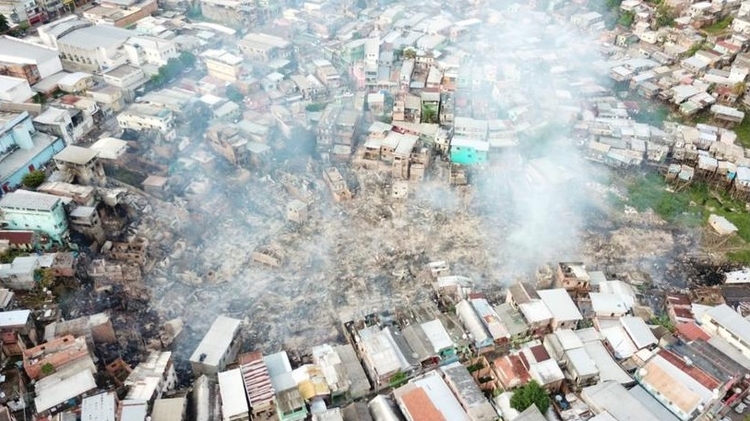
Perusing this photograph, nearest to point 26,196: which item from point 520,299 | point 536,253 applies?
point 520,299

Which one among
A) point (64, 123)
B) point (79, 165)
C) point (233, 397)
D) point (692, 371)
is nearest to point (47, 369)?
point (233, 397)

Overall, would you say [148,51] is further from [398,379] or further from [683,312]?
[683,312]

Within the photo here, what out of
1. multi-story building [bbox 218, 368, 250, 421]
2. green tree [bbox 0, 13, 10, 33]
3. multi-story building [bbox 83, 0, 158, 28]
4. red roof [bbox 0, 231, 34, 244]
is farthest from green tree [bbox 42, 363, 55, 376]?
green tree [bbox 0, 13, 10, 33]

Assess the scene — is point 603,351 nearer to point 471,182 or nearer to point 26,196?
point 471,182

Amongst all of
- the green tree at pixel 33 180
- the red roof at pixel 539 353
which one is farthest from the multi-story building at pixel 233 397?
the green tree at pixel 33 180

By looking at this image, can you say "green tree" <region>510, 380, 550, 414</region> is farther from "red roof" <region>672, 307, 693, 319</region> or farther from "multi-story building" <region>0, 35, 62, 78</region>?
"multi-story building" <region>0, 35, 62, 78</region>

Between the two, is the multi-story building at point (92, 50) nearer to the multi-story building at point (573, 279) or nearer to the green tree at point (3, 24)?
the green tree at point (3, 24)
